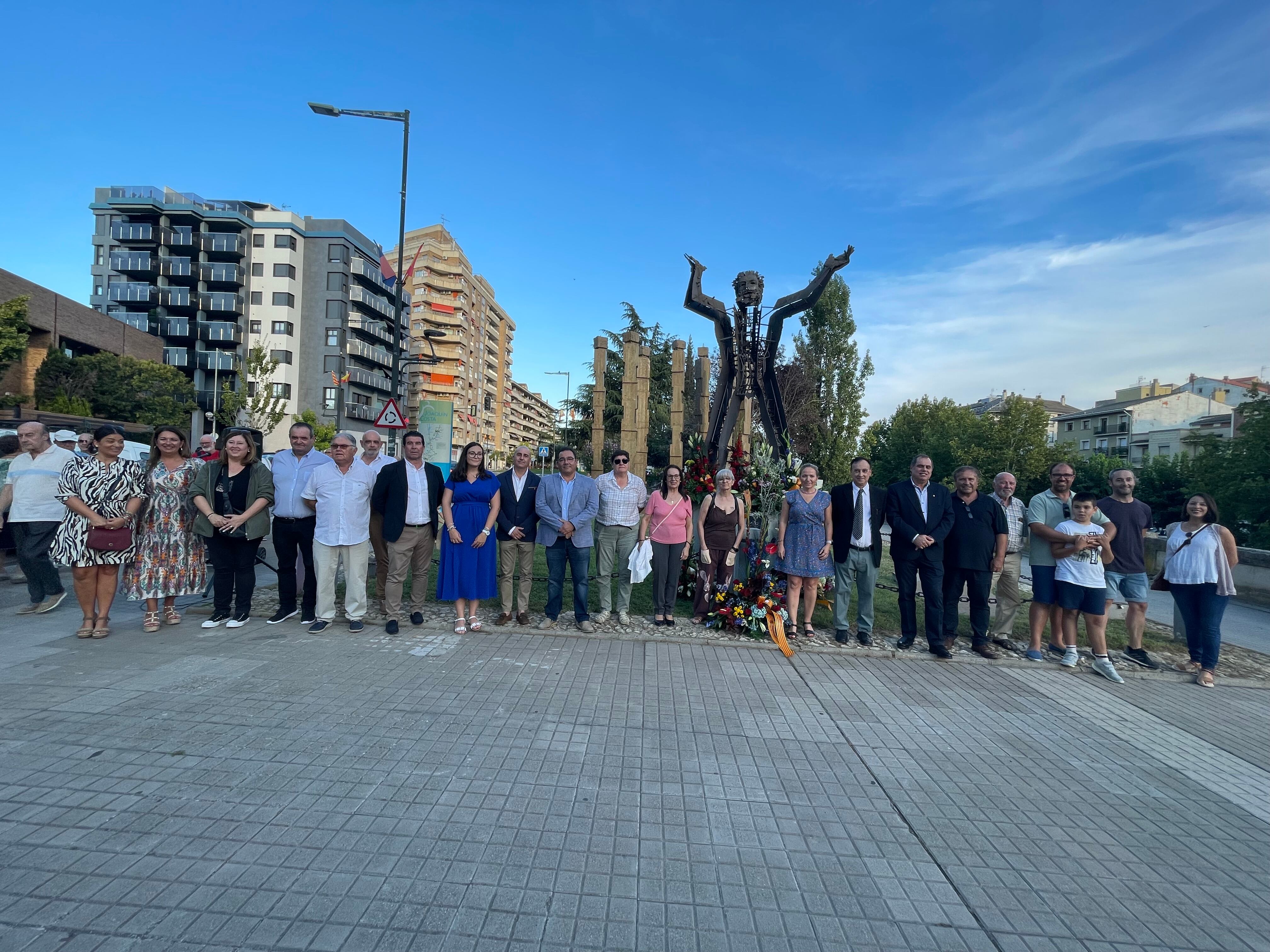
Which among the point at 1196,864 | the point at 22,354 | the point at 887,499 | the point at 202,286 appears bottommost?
the point at 1196,864

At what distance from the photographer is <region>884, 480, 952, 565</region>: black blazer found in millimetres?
6566

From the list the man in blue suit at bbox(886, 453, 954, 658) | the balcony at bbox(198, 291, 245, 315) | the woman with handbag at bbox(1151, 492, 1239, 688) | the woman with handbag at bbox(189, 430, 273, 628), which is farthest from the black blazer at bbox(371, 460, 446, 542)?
the balcony at bbox(198, 291, 245, 315)

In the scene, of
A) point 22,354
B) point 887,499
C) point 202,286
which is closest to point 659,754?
point 887,499

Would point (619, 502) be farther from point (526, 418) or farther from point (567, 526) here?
point (526, 418)

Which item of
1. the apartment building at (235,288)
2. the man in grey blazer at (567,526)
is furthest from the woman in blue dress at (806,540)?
the apartment building at (235,288)

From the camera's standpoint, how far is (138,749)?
3.72m

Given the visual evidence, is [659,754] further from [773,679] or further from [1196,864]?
[1196,864]

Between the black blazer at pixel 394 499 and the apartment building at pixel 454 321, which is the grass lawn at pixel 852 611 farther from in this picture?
the apartment building at pixel 454 321

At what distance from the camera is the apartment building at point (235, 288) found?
49.8m

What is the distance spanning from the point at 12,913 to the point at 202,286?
61.1m

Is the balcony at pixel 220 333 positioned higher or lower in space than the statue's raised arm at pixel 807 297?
higher

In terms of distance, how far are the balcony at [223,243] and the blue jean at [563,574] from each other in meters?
56.6

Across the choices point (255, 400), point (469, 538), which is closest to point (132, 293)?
point (255, 400)

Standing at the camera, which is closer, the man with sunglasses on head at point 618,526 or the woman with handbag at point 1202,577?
the woman with handbag at point 1202,577
